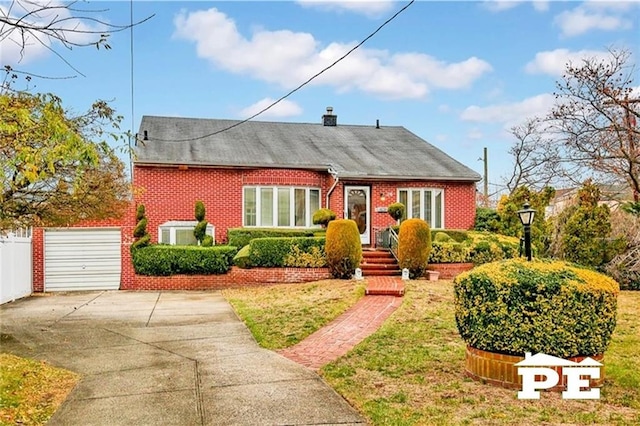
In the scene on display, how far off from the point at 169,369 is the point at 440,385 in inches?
130

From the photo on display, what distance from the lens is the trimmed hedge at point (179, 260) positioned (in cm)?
1655

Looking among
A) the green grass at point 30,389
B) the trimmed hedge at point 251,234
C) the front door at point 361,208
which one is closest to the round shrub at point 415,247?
the trimmed hedge at point 251,234

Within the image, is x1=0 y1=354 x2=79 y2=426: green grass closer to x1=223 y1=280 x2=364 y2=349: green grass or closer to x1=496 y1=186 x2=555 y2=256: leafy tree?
x1=223 y1=280 x2=364 y2=349: green grass

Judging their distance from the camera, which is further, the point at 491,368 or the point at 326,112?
the point at 326,112

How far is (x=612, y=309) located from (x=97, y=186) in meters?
7.79

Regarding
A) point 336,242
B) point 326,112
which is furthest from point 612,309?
point 326,112

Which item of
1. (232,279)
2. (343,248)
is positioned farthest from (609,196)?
(232,279)

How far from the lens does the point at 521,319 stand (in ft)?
18.4

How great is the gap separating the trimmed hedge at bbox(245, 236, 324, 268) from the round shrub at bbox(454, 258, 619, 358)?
424 inches

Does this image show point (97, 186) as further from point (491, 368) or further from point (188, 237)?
point (188, 237)

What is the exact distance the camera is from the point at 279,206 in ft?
63.6

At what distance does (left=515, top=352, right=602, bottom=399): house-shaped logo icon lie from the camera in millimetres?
5504

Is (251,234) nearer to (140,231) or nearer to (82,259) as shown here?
(140,231)

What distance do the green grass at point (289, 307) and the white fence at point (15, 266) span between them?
5538mm
